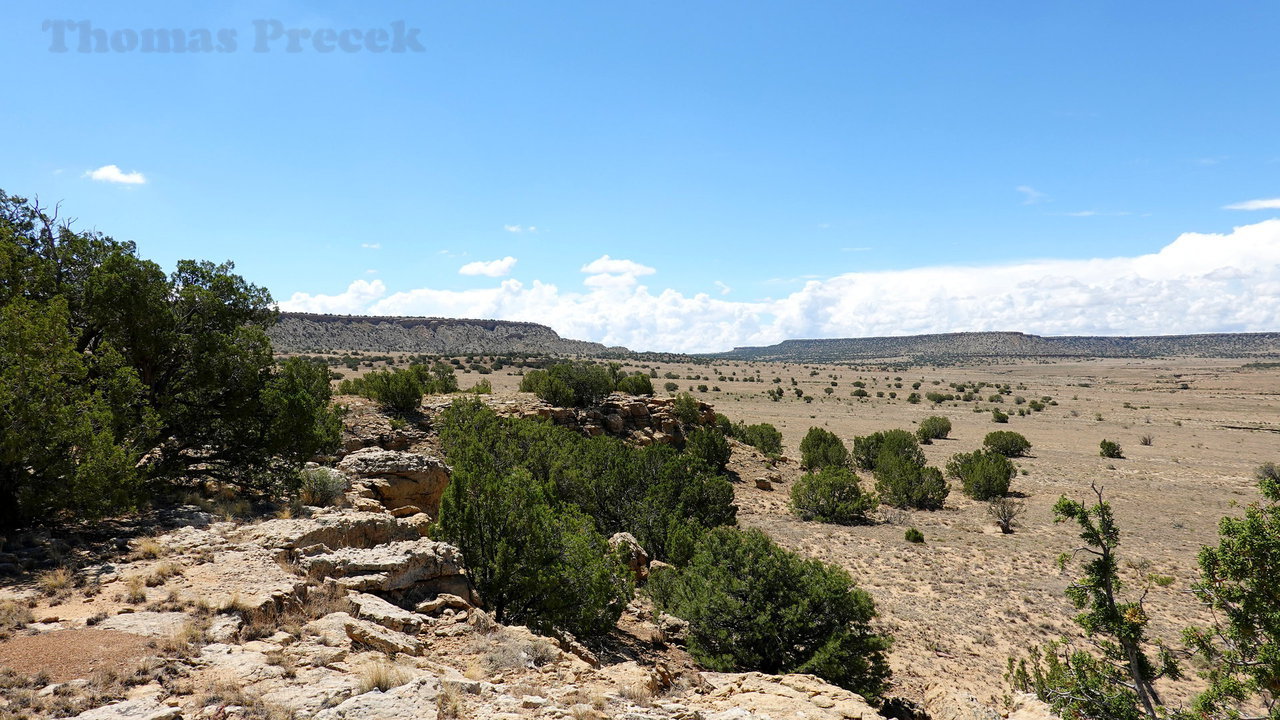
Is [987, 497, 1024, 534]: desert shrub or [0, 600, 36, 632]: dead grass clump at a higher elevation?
[0, 600, 36, 632]: dead grass clump

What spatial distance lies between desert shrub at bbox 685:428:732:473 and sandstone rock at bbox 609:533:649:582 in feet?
47.7

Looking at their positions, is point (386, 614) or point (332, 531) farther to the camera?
point (332, 531)

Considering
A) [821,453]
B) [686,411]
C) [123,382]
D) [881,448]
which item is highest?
[123,382]

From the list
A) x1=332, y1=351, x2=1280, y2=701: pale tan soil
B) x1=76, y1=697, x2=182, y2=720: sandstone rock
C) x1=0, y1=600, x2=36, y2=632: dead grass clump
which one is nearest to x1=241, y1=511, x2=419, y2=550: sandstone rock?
x1=0, y1=600, x2=36, y2=632: dead grass clump

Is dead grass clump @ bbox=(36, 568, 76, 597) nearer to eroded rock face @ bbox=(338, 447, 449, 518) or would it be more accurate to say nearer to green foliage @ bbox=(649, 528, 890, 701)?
eroded rock face @ bbox=(338, 447, 449, 518)

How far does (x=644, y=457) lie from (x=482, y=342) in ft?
370

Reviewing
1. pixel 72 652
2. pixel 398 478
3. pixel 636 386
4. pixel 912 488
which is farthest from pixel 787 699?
pixel 636 386

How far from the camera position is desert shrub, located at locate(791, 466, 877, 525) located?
25.0 metres

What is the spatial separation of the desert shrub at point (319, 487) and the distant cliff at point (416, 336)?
303 ft

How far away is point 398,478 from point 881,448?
28.1 metres

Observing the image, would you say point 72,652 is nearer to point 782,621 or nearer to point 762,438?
point 782,621

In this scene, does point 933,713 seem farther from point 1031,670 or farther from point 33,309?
point 33,309

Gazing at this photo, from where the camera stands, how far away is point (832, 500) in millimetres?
25203

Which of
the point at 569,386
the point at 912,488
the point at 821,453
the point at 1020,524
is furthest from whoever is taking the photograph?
the point at 821,453
